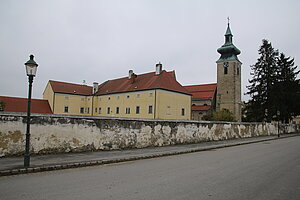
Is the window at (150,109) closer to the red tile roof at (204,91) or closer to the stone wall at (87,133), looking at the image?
the stone wall at (87,133)

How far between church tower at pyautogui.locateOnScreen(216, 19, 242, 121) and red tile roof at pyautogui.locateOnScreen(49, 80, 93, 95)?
121 feet

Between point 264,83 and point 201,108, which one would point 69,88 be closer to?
point 201,108

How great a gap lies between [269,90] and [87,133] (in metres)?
37.6

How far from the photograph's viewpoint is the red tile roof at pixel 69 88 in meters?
58.6

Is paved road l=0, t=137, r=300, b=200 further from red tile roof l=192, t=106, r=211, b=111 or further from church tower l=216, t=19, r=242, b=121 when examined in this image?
church tower l=216, t=19, r=242, b=121

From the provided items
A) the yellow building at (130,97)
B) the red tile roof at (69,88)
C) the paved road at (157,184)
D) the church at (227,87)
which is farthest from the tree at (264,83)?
the red tile roof at (69,88)

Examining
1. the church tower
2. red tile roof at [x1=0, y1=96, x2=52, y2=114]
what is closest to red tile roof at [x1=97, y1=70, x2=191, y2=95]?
red tile roof at [x1=0, y1=96, x2=52, y2=114]

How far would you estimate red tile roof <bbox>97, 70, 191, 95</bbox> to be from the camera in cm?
4604

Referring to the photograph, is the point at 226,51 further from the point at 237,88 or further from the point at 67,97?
the point at 67,97

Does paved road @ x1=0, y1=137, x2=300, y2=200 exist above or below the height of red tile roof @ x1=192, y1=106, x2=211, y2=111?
below

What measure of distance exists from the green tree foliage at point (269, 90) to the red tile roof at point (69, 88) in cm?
4147

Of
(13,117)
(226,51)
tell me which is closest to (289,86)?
(226,51)

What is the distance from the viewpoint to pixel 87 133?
12.4m

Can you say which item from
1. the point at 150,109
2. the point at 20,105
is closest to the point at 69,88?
the point at 20,105
